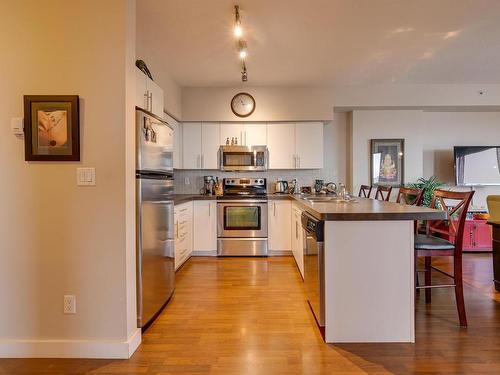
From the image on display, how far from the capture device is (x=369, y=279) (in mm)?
2094

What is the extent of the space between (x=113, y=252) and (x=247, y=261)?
2.64 meters

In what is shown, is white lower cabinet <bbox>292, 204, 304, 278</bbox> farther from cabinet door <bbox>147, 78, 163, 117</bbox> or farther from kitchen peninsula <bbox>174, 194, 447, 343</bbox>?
cabinet door <bbox>147, 78, 163, 117</bbox>

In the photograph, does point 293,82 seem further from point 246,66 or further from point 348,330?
point 348,330

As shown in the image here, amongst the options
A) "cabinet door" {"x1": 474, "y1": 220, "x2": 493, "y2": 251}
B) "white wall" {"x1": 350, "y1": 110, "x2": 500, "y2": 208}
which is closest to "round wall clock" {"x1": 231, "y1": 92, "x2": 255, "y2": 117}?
"white wall" {"x1": 350, "y1": 110, "x2": 500, "y2": 208}

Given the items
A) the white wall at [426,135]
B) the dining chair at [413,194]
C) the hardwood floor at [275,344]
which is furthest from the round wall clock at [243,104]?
the hardwood floor at [275,344]

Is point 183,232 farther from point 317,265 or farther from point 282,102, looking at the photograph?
point 282,102

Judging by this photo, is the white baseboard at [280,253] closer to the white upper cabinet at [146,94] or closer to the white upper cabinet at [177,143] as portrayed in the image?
the white upper cabinet at [177,143]

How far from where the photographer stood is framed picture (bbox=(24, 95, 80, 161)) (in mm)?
1967

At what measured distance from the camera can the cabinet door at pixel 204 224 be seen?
15.2 ft

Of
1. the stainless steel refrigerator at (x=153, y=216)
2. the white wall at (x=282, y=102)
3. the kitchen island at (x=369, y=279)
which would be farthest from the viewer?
the white wall at (x=282, y=102)

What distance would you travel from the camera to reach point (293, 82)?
184 inches

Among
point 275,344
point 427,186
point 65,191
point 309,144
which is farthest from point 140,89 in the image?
point 427,186

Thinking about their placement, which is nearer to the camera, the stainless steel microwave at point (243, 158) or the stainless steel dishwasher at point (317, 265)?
the stainless steel dishwasher at point (317, 265)

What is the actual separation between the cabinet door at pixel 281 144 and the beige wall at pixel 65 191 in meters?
3.18
